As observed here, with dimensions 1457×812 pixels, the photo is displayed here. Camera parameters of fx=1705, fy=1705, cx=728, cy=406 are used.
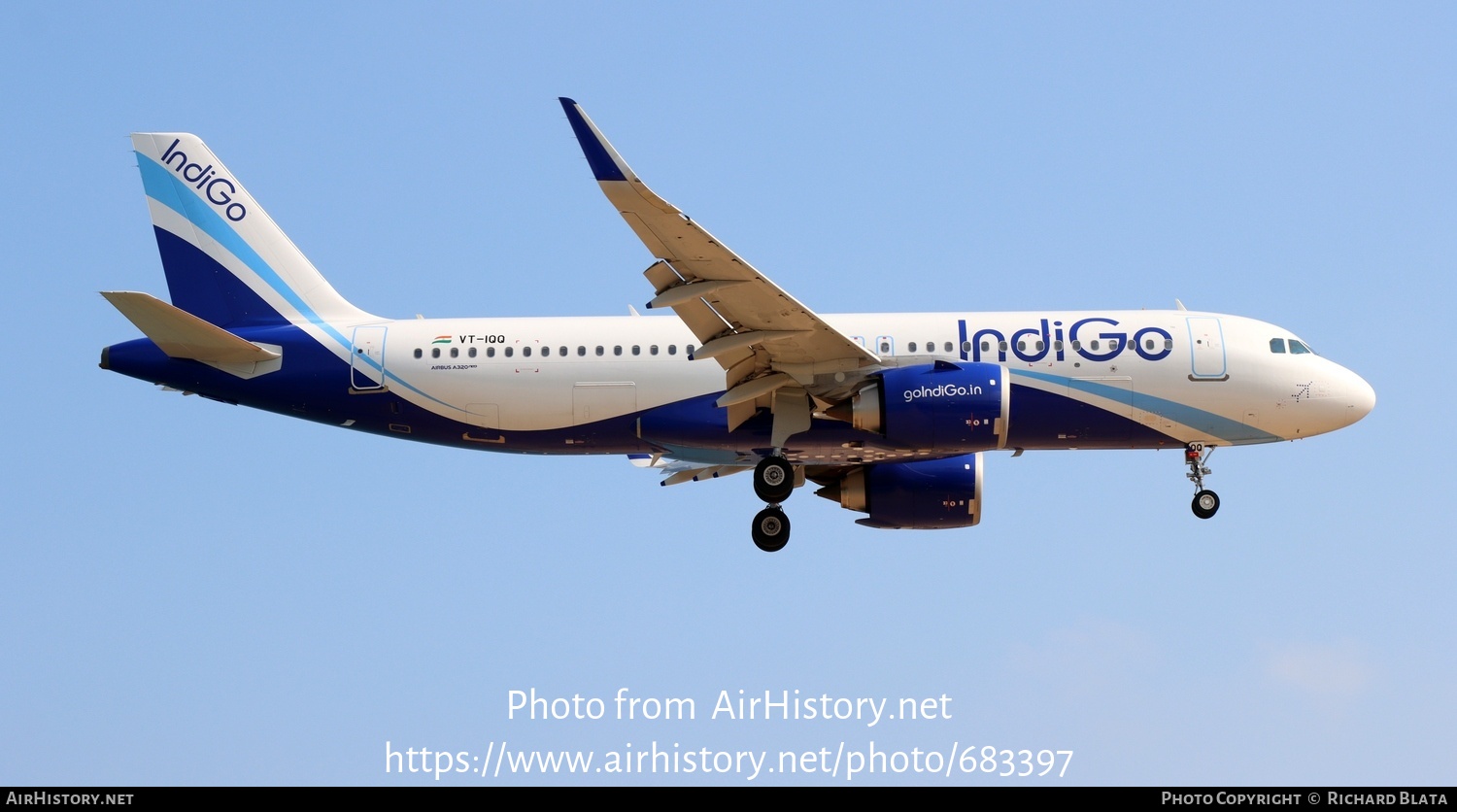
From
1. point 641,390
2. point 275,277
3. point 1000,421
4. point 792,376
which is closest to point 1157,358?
point 1000,421

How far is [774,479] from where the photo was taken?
35500 millimetres

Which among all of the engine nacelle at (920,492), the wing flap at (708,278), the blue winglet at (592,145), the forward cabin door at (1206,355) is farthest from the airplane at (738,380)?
the blue winglet at (592,145)

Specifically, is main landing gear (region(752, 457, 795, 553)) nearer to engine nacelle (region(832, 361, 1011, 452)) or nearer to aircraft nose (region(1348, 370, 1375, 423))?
engine nacelle (region(832, 361, 1011, 452))

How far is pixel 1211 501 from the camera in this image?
37.0 meters

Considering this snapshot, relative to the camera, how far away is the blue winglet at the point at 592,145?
27.6 metres

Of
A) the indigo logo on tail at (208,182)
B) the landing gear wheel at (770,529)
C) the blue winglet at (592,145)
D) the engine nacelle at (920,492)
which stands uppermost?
the indigo logo on tail at (208,182)

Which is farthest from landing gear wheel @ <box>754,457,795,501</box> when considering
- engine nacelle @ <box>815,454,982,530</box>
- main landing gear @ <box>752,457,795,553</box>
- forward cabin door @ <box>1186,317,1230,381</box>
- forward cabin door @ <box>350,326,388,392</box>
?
forward cabin door @ <box>1186,317,1230,381</box>

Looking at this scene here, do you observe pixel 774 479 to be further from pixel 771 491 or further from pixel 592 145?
pixel 592 145

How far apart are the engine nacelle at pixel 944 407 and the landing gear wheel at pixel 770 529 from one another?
3817 mm

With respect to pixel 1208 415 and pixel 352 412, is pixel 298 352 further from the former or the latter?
pixel 1208 415

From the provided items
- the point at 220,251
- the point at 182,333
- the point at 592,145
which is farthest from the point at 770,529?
the point at 220,251

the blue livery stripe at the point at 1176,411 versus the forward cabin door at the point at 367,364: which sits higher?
the forward cabin door at the point at 367,364

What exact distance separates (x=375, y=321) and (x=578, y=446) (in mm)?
5422

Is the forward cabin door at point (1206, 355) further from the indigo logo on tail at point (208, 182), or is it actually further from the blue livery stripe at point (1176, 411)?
the indigo logo on tail at point (208, 182)
